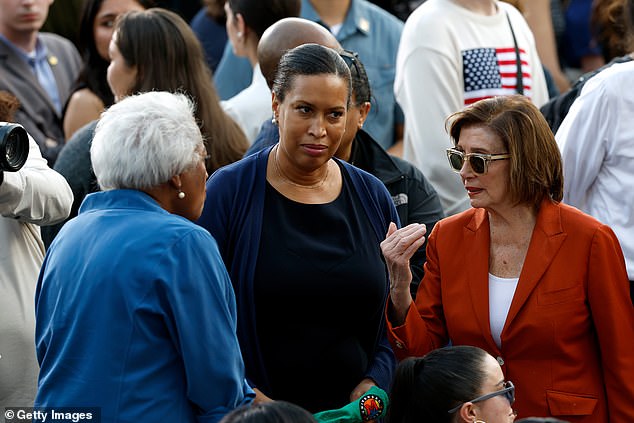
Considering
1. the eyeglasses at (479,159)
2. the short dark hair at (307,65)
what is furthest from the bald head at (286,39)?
the eyeglasses at (479,159)

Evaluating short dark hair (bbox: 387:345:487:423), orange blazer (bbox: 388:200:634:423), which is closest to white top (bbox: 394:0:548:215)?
orange blazer (bbox: 388:200:634:423)

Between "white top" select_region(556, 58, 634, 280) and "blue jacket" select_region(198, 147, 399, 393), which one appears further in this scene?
"white top" select_region(556, 58, 634, 280)

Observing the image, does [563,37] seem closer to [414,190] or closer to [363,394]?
[414,190]

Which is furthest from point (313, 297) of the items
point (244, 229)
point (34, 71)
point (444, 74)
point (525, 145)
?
point (34, 71)

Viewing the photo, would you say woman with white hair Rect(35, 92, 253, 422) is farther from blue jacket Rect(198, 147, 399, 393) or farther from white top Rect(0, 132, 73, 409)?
white top Rect(0, 132, 73, 409)

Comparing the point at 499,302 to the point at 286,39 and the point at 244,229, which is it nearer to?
the point at 244,229

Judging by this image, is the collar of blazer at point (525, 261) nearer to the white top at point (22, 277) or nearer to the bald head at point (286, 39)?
the bald head at point (286, 39)

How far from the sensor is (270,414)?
2.61 m

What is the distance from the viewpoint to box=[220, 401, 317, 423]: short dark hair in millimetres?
2594

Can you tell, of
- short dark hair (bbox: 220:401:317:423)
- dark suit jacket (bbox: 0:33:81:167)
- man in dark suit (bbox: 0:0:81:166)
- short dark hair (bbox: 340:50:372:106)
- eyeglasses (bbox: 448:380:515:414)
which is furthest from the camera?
man in dark suit (bbox: 0:0:81:166)

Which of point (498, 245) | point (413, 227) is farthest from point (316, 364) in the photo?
point (498, 245)

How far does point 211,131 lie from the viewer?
15.4 feet

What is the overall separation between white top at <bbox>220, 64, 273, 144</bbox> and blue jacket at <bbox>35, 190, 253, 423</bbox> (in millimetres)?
2177

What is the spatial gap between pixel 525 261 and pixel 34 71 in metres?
3.50
